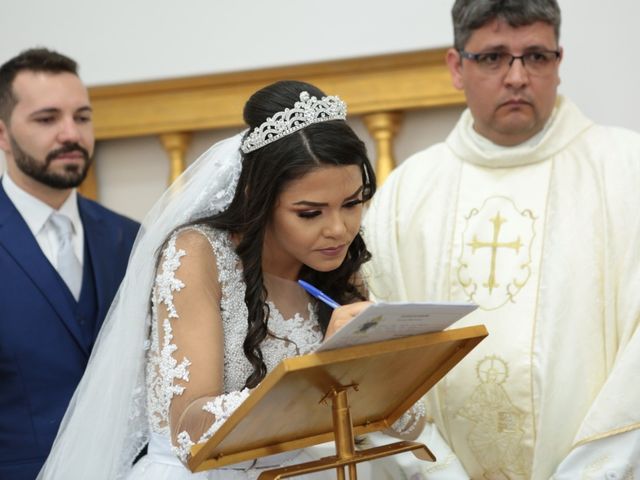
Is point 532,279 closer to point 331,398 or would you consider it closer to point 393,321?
point 331,398

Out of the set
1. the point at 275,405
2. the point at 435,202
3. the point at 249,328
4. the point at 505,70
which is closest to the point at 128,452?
the point at 249,328

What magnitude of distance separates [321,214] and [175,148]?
7.60ft

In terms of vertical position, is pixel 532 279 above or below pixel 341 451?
Result: above

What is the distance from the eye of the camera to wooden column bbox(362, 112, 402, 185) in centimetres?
464

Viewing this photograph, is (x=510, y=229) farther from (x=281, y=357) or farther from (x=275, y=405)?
(x=275, y=405)

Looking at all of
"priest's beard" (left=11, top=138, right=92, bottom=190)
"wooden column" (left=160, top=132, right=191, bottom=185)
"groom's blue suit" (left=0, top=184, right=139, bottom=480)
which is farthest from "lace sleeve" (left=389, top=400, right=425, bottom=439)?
"wooden column" (left=160, top=132, right=191, bottom=185)

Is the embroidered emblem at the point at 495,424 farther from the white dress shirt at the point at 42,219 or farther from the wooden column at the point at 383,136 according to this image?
the white dress shirt at the point at 42,219

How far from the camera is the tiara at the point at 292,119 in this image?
2.83 meters

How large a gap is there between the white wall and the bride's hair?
1754mm

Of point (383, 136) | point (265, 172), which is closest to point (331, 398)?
point (265, 172)

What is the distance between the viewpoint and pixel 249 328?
9.61 feet

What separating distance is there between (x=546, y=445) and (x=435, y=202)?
3.05 ft

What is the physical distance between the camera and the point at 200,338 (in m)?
2.71

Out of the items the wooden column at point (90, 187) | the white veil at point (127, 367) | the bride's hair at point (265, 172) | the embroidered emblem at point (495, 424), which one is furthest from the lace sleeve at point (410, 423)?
the wooden column at point (90, 187)
